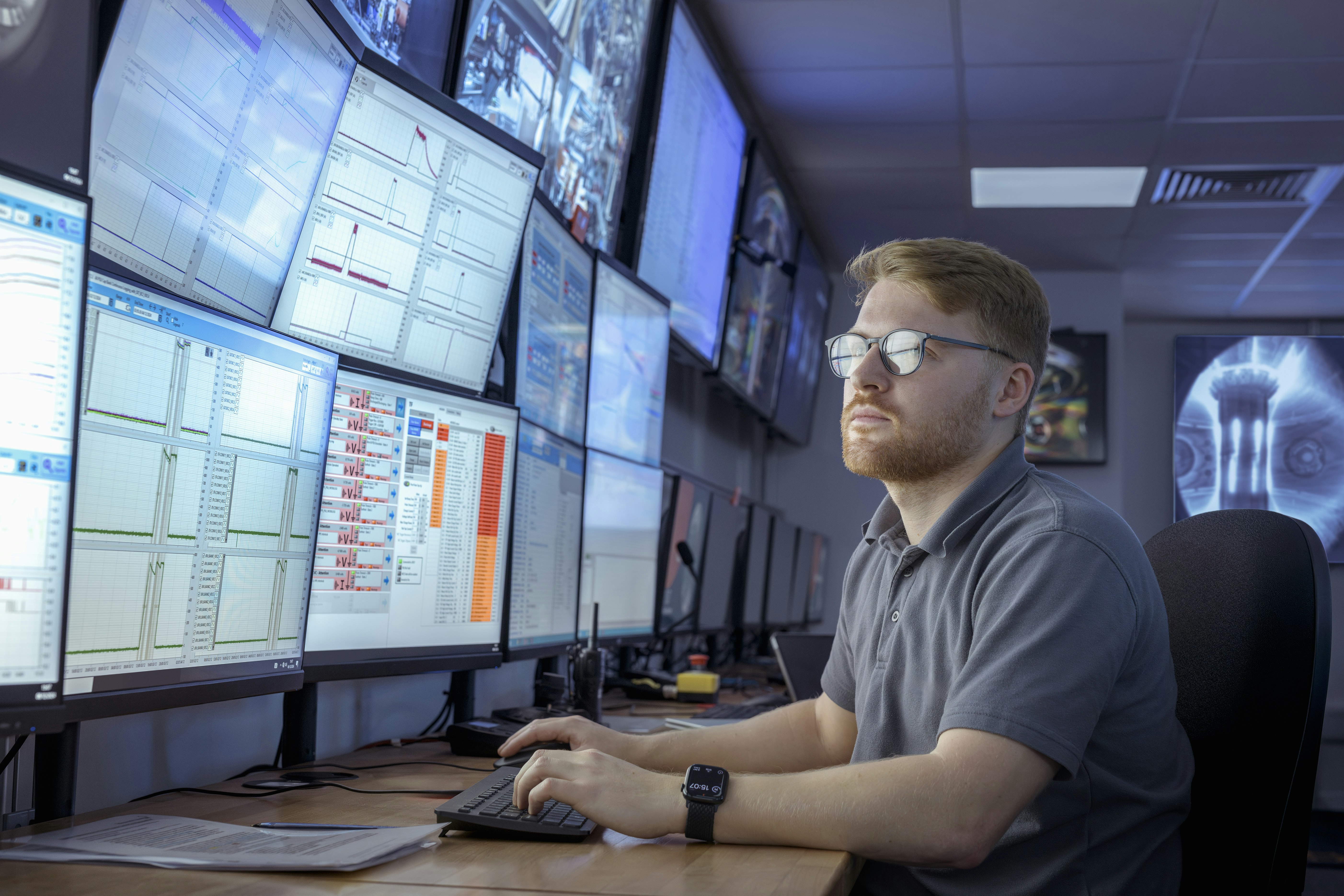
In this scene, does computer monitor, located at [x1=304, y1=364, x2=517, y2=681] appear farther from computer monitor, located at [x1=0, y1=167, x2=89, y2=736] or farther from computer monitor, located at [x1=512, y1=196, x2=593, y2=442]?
computer monitor, located at [x1=0, y1=167, x2=89, y2=736]

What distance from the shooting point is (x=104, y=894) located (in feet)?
2.34

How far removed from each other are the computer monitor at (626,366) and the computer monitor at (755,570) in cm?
92

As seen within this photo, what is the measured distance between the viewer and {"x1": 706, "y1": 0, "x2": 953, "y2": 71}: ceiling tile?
10.3 ft

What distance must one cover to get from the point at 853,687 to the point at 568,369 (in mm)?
879

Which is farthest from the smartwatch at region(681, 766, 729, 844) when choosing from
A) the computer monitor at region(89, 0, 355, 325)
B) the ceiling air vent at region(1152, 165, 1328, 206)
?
the ceiling air vent at region(1152, 165, 1328, 206)

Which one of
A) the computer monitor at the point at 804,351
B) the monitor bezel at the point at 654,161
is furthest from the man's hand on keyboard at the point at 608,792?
the computer monitor at the point at 804,351

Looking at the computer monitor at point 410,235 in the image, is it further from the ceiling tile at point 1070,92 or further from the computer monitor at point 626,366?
the ceiling tile at point 1070,92

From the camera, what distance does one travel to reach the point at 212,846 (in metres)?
0.84

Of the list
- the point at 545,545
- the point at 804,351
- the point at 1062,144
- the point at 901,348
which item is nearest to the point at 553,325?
the point at 545,545

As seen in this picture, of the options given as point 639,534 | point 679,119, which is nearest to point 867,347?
point 639,534

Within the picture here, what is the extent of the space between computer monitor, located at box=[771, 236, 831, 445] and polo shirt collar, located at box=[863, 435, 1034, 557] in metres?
3.45

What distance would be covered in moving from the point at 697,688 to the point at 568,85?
4.36 feet

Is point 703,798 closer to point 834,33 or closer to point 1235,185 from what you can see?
point 834,33

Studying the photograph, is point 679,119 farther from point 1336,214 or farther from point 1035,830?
point 1336,214
